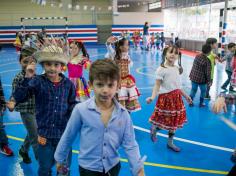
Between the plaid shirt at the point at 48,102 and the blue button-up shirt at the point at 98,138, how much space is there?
608mm

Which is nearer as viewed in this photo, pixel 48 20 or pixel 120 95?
pixel 120 95

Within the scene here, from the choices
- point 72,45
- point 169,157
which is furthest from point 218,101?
point 72,45

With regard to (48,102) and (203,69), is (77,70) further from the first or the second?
(203,69)

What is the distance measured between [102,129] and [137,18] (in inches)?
931

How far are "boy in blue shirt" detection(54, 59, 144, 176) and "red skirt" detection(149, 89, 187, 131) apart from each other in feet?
6.62

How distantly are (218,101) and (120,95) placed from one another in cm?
269

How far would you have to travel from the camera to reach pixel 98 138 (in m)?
1.91

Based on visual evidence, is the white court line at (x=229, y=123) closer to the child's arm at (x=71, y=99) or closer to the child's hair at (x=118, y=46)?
the child's hair at (x=118, y=46)

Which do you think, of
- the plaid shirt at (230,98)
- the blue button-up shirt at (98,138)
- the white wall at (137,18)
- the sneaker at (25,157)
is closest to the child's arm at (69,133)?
the blue button-up shirt at (98,138)

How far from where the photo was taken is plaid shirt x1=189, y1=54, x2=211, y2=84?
237 inches

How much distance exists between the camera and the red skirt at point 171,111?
153 inches

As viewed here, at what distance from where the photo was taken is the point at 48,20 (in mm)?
24016

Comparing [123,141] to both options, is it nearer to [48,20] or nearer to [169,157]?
[169,157]

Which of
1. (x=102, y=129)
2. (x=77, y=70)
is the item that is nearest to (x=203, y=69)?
(x=77, y=70)
